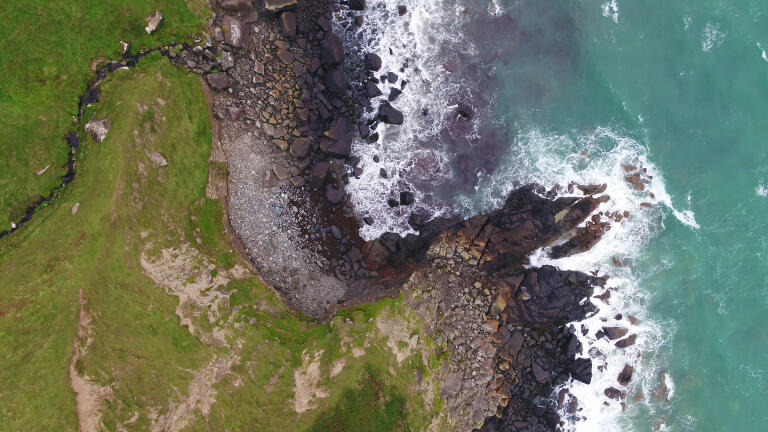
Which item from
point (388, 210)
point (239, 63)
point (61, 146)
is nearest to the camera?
point (61, 146)

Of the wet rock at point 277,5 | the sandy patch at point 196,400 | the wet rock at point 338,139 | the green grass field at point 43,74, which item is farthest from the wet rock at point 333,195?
the green grass field at point 43,74

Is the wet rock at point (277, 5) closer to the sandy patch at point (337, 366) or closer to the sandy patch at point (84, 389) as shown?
the sandy patch at point (84, 389)

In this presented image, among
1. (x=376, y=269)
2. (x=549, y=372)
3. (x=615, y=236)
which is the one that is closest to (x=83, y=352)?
(x=376, y=269)

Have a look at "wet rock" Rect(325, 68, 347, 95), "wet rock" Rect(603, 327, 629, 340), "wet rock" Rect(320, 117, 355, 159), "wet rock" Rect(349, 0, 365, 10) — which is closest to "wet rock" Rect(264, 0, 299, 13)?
"wet rock" Rect(349, 0, 365, 10)

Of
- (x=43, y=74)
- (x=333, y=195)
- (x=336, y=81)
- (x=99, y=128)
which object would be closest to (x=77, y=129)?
(x=99, y=128)

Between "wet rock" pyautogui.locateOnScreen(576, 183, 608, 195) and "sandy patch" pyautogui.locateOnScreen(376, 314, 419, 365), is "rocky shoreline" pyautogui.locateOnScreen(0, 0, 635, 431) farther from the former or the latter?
"sandy patch" pyautogui.locateOnScreen(376, 314, 419, 365)

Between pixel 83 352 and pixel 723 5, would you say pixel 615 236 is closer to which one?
pixel 723 5

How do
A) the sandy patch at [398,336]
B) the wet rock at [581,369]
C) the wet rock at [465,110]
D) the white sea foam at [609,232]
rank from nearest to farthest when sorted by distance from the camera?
1. the sandy patch at [398,336]
2. the wet rock at [465,110]
3. the white sea foam at [609,232]
4. the wet rock at [581,369]
